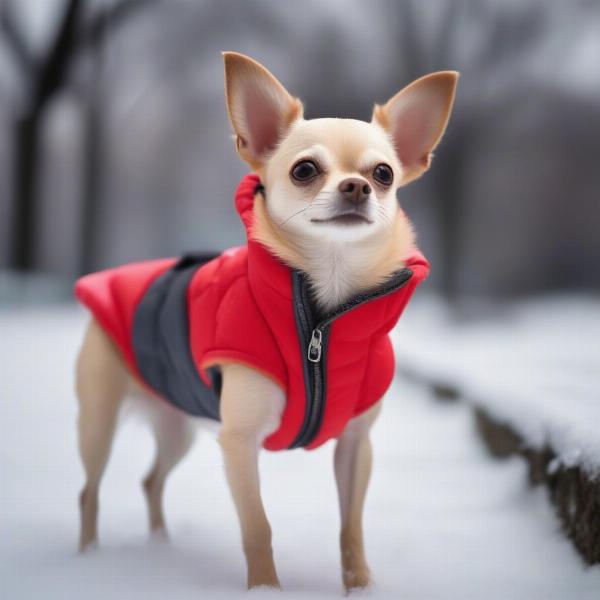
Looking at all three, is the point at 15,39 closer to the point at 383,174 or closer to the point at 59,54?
the point at 59,54

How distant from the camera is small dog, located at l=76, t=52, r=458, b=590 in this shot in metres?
1.09

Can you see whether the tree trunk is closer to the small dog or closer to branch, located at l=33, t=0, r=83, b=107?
branch, located at l=33, t=0, r=83, b=107

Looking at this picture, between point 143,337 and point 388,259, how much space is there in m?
0.60

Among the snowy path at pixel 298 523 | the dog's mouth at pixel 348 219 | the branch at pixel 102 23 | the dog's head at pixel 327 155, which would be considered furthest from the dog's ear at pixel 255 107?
the branch at pixel 102 23

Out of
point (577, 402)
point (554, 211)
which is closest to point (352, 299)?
point (577, 402)

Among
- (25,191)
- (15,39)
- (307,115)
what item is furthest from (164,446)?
(15,39)

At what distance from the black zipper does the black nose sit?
0.16 meters

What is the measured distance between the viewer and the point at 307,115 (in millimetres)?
3221

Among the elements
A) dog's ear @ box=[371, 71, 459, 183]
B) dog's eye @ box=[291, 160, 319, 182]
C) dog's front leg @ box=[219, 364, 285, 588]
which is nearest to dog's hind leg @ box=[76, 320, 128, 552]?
dog's front leg @ box=[219, 364, 285, 588]

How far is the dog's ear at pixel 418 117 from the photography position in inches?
48.6

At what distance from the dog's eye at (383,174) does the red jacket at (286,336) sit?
0.15 m

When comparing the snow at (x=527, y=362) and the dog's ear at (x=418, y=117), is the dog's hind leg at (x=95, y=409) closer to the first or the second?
the dog's ear at (x=418, y=117)

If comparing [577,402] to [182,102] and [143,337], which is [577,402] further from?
[182,102]

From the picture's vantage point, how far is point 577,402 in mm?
1640
